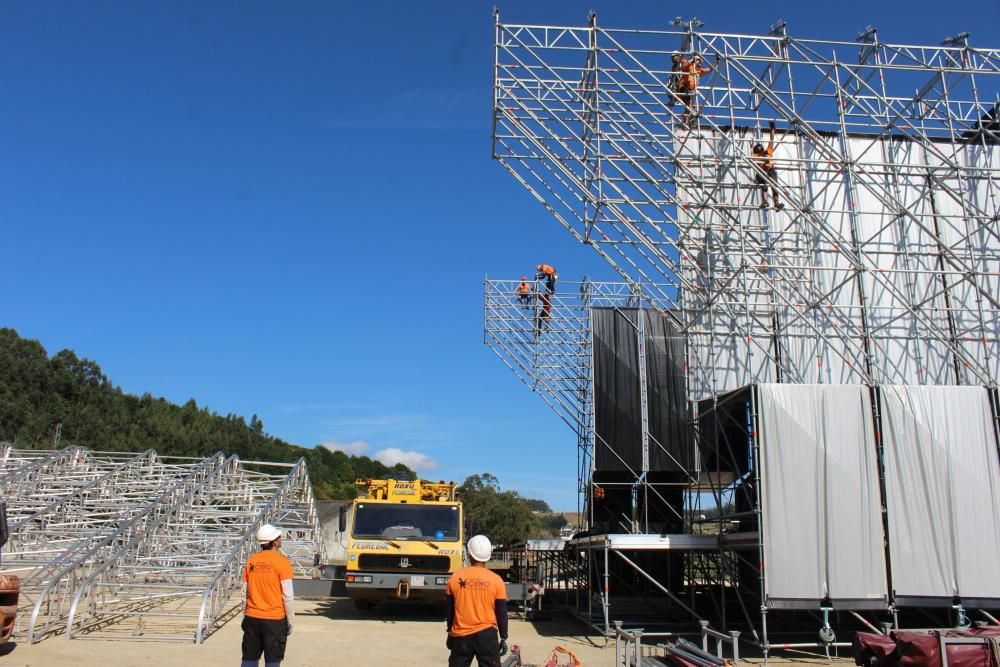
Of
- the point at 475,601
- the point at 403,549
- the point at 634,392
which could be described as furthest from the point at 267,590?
the point at 634,392

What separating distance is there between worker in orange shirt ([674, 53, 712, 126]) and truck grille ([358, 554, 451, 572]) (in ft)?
37.9

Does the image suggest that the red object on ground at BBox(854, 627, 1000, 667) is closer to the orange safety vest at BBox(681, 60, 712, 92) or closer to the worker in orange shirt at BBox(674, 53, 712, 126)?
the worker in orange shirt at BBox(674, 53, 712, 126)

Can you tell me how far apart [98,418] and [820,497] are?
6013 centimetres

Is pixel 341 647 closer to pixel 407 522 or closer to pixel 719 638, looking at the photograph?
pixel 407 522

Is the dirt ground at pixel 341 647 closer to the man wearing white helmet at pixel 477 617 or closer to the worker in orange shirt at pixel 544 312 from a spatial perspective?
the man wearing white helmet at pixel 477 617

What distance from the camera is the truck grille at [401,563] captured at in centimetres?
1655

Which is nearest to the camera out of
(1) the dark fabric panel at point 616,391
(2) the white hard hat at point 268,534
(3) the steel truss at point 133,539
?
(2) the white hard hat at point 268,534

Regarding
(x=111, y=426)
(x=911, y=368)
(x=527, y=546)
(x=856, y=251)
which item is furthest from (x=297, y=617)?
(x=111, y=426)

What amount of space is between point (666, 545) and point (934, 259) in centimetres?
1100

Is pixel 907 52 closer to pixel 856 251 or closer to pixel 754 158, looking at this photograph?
pixel 754 158

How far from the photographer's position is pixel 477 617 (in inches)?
248

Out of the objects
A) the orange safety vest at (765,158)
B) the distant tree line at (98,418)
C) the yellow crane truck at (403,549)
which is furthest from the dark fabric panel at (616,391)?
the distant tree line at (98,418)

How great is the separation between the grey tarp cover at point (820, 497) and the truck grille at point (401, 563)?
6603 millimetres

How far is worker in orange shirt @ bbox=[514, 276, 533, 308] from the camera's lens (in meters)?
23.4
